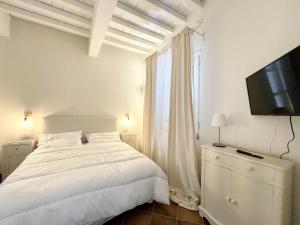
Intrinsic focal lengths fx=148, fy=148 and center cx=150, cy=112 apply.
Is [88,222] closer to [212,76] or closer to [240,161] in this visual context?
[240,161]

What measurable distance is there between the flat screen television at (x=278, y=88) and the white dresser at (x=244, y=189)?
1.59 ft

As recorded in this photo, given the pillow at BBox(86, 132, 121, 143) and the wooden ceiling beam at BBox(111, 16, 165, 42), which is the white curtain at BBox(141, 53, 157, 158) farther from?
the pillow at BBox(86, 132, 121, 143)

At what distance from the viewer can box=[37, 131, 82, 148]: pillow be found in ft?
8.90

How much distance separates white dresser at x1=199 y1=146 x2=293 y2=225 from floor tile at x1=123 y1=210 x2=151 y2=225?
0.72 meters

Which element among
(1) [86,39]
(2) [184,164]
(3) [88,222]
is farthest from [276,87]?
(1) [86,39]

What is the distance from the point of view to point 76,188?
4.85 ft

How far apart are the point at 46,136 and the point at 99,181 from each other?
6.45 ft

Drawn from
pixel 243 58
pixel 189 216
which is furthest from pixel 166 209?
pixel 243 58

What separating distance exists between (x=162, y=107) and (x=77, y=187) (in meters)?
2.18

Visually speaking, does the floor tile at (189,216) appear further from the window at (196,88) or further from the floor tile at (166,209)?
the window at (196,88)

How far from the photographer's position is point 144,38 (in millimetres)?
3414

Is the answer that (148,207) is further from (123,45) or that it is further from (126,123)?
(123,45)

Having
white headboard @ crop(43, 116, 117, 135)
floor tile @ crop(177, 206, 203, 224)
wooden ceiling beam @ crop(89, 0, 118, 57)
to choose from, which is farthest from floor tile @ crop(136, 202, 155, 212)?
wooden ceiling beam @ crop(89, 0, 118, 57)

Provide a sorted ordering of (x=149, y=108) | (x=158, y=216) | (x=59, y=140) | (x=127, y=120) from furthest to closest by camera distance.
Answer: (x=127, y=120) < (x=149, y=108) < (x=59, y=140) < (x=158, y=216)
